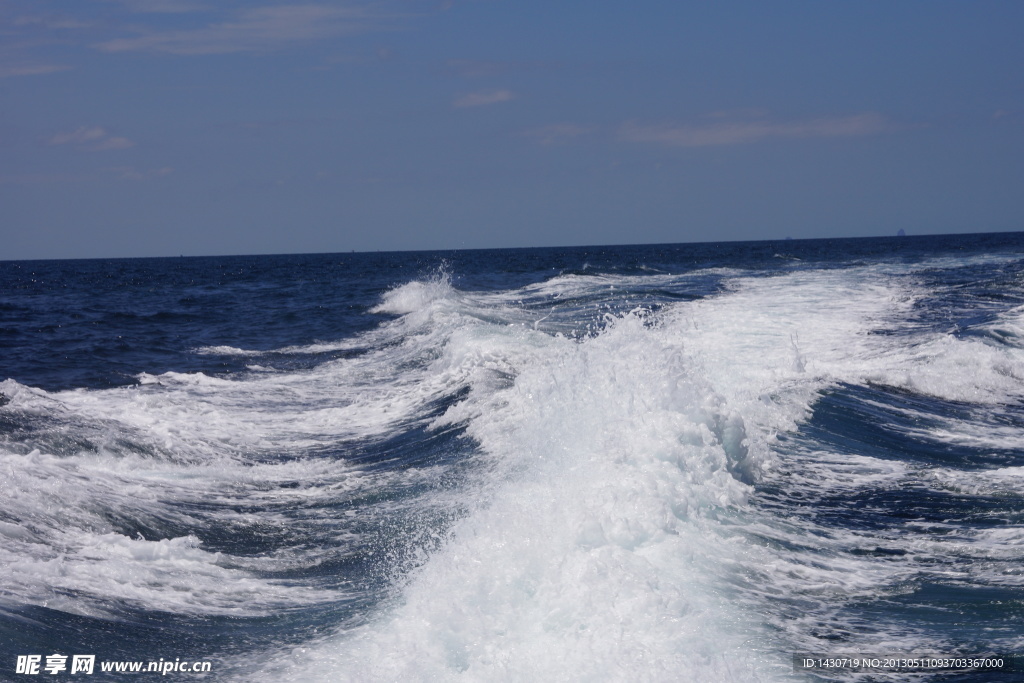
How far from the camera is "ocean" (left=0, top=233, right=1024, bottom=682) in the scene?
459 centimetres

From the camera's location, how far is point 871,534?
627 centimetres

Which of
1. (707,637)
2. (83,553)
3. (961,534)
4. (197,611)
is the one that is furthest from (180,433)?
(961,534)

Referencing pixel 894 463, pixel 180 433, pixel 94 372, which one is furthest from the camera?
pixel 94 372

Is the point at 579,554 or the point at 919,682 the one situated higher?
the point at 579,554

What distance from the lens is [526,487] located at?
22.4ft

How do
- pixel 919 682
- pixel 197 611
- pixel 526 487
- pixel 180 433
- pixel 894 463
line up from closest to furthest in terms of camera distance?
pixel 919 682, pixel 197 611, pixel 526 487, pixel 894 463, pixel 180 433

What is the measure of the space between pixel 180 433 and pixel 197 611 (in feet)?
16.9

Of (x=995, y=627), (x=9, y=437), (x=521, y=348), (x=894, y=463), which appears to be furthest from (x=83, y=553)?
(x=521, y=348)

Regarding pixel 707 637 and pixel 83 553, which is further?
pixel 83 553

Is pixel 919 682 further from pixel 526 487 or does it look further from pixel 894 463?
pixel 894 463

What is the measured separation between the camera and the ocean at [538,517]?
459cm

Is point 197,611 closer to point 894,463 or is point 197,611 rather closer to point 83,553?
point 83,553

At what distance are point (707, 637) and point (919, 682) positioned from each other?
3.41 ft

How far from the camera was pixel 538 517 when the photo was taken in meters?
5.70
